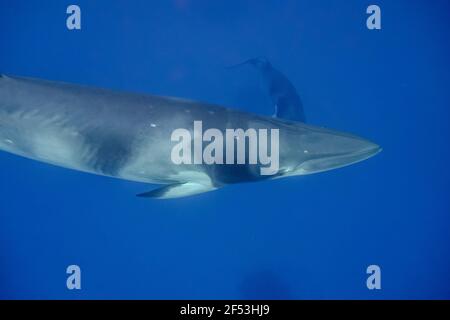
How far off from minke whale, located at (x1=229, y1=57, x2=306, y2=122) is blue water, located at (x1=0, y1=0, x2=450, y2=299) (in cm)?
28

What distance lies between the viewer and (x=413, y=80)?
10430mm

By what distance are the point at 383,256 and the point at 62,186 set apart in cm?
828

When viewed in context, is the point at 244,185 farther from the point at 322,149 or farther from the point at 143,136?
the point at 143,136

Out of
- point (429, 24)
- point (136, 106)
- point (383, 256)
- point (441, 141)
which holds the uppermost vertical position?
point (429, 24)

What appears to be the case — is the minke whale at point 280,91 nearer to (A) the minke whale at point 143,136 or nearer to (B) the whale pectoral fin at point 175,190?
(A) the minke whale at point 143,136

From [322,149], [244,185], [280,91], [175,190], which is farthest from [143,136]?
[280,91]

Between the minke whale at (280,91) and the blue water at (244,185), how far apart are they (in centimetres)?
28

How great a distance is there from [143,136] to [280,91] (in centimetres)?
497

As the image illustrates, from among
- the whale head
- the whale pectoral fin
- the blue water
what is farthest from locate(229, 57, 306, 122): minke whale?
the whale pectoral fin

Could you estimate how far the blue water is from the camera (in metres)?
9.80

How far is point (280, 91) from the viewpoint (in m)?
9.84

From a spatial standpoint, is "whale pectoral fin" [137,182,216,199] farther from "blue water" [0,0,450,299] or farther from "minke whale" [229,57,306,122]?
"minke whale" [229,57,306,122]
